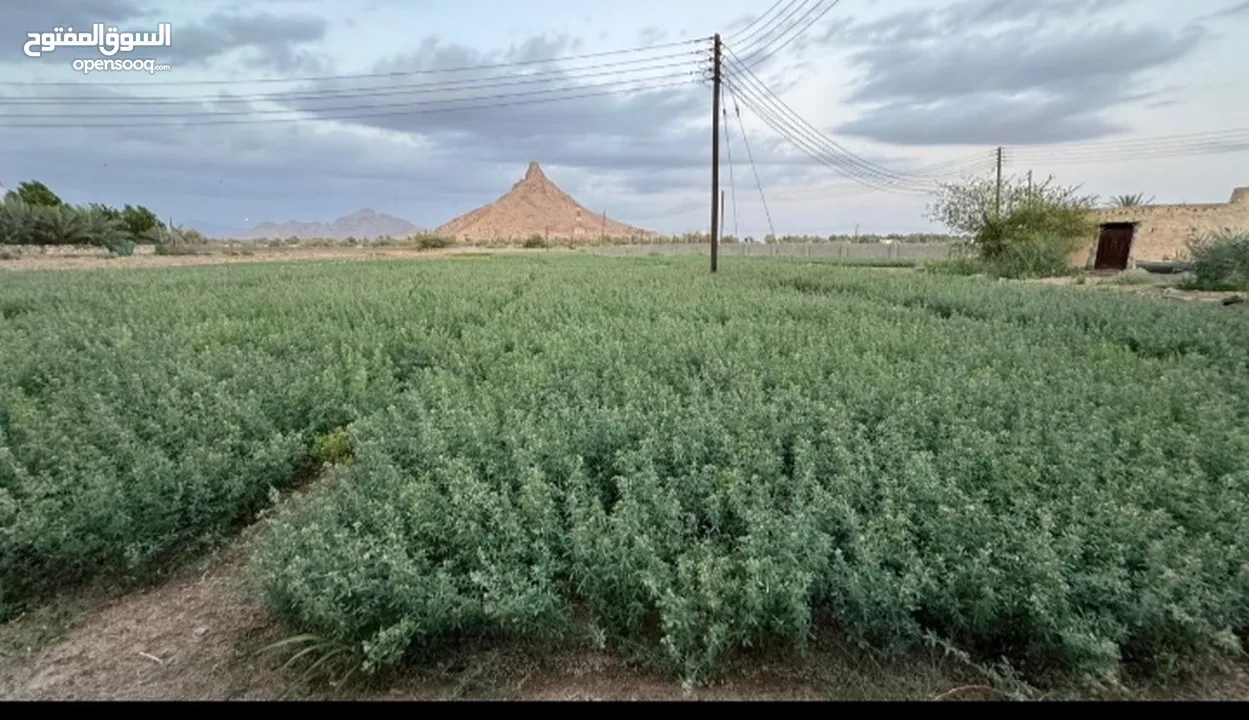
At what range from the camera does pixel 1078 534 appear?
9.74 feet

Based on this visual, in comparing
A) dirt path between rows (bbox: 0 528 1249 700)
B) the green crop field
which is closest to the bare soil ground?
the green crop field

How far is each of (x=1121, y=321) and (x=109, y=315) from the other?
1531 cm

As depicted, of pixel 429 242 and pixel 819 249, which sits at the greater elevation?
pixel 429 242

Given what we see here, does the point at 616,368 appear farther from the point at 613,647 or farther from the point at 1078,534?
the point at 1078,534

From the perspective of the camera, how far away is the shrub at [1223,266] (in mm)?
16109

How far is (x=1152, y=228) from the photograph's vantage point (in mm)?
25781

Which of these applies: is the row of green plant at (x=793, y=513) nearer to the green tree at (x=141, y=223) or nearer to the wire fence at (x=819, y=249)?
the wire fence at (x=819, y=249)

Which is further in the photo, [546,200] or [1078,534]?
[546,200]

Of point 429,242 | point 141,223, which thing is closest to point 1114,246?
point 429,242

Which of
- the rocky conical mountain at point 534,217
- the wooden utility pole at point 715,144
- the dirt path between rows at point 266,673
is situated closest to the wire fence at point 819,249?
the wooden utility pole at point 715,144

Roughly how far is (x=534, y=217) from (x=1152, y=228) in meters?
96.9

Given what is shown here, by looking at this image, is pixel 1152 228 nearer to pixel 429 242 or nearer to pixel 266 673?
pixel 266 673

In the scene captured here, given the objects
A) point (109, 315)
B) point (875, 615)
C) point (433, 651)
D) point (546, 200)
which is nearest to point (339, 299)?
point (109, 315)

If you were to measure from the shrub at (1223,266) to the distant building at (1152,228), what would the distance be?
29.9 ft
